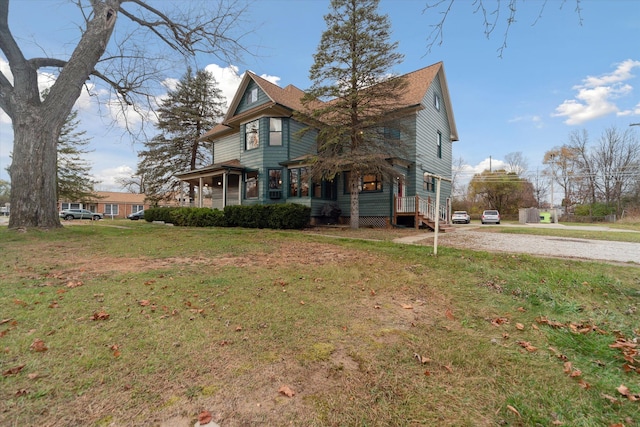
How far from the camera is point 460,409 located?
6.09ft

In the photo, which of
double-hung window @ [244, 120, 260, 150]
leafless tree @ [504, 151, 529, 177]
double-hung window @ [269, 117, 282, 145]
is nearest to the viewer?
double-hung window @ [269, 117, 282, 145]

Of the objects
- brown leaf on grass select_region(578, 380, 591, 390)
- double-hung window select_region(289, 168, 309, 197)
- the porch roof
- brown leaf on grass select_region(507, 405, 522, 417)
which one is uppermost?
the porch roof

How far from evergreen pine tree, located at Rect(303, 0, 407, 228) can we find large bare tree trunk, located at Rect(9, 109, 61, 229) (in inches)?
391

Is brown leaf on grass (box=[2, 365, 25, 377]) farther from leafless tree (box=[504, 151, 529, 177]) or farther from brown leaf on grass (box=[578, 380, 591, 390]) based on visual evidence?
leafless tree (box=[504, 151, 529, 177])

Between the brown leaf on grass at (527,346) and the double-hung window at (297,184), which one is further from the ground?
the double-hung window at (297,184)

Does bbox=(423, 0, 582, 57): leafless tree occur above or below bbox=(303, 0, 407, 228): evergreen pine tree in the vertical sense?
below

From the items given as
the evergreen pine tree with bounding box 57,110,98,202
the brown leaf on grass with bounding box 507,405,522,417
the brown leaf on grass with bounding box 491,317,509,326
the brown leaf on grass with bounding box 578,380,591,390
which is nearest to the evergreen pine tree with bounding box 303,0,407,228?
the brown leaf on grass with bounding box 491,317,509,326

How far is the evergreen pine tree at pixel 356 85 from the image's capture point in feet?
38.7

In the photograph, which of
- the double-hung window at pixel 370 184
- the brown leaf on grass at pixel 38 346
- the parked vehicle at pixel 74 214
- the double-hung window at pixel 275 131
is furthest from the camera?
the parked vehicle at pixel 74 214

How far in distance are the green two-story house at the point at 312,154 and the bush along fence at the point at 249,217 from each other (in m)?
1.74

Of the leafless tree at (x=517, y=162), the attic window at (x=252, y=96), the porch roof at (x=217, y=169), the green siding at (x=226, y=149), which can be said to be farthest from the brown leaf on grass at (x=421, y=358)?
the leafless tree at (x=517, y=162)

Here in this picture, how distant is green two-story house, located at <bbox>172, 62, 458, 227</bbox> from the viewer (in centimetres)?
1513

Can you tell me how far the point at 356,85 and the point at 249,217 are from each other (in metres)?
8.22

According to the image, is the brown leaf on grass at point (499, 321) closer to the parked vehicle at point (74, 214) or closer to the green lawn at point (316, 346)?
the green lawn at point (316, 346)
